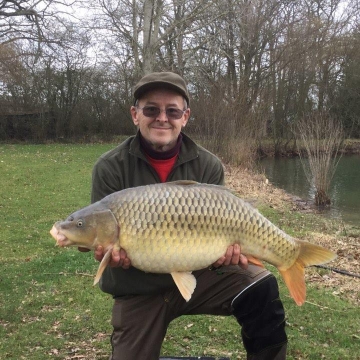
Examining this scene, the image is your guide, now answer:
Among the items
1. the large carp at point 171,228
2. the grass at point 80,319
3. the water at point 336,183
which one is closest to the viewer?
the large carp at point 171,228

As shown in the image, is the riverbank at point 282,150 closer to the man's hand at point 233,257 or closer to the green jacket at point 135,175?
the green jacket at point 135,175

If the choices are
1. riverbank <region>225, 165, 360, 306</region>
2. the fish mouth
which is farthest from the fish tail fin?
A: the fish mouth

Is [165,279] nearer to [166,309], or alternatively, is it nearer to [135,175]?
[166,309]

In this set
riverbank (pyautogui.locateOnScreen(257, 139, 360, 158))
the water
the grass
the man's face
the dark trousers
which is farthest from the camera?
riverbank (pyautogui.locateOnScreen(257, 139, 360, 158))

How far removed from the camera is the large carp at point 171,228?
5.58 ft

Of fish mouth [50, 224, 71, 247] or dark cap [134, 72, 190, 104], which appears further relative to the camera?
dark cap [134, 72, 190, 104]

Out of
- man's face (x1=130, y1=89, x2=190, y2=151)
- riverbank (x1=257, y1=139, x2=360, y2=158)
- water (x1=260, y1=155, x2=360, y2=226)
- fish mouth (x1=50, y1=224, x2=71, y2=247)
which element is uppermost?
man's face (x1=130, y1=89, x2=190, y2=151)

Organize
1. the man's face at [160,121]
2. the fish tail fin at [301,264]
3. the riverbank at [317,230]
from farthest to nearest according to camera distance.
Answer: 1. the riverbank at [317,230]
2. the man's face at [160,121]
3. the fish tail fin at [301,264]

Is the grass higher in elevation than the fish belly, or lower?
lower

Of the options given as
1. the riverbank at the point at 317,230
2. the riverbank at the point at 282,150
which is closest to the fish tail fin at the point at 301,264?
the riverbank at the point at 317,230

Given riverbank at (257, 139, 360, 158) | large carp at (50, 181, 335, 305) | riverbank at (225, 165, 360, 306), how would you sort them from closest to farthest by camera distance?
large carp at (50, 181, 335, 305) → riverbank at (225, 165, 360, 306) → riverbank at (257, 139, 360, 158)

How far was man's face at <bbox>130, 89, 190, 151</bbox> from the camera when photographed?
80.4 inches

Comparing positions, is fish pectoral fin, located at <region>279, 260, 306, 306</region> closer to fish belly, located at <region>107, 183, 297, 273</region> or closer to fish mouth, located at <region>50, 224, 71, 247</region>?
fish belly, located at <region>107, 183, 297, 273</region>

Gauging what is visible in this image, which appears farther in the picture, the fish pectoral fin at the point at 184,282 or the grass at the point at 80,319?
the grass at the point at 80,319
